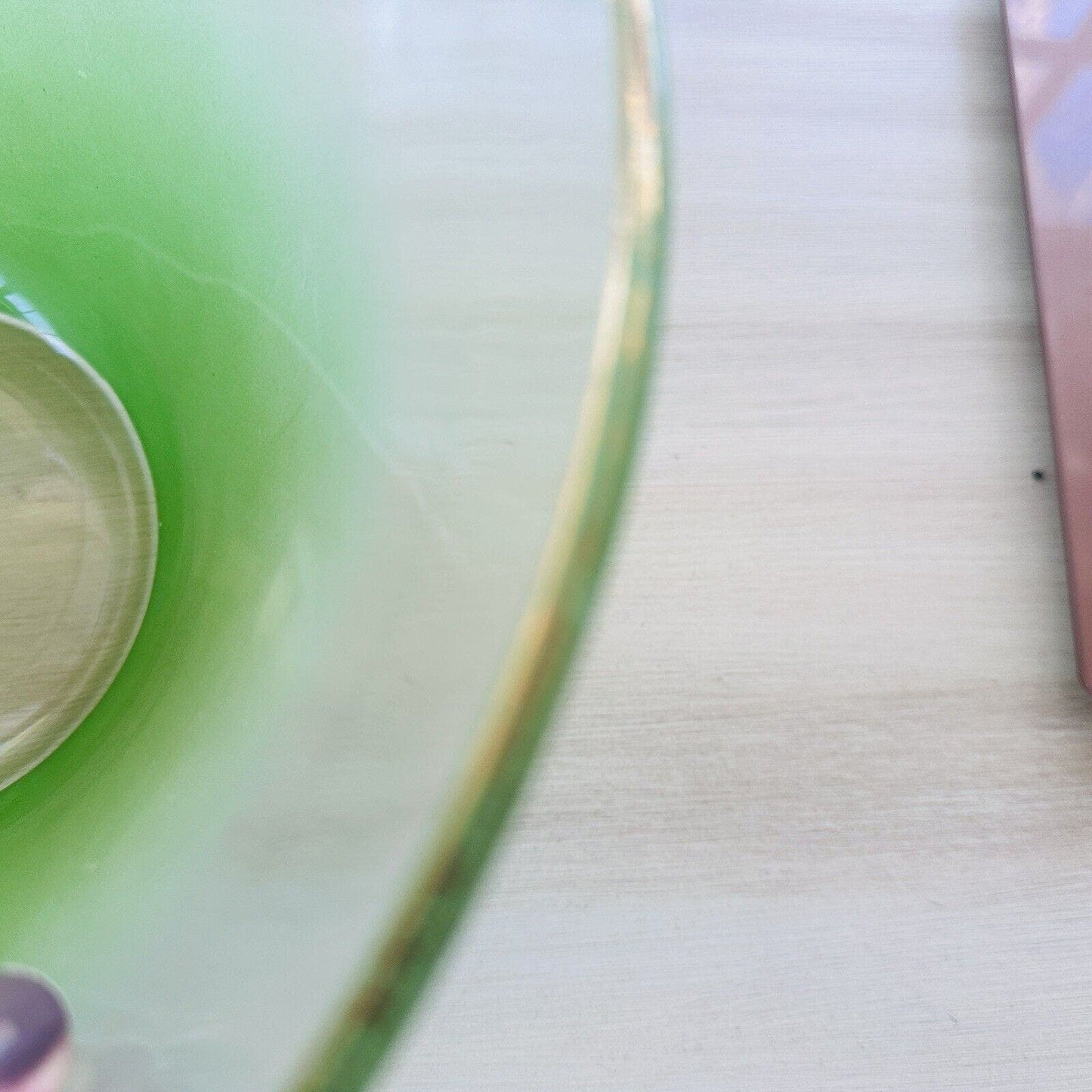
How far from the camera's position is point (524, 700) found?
147mm

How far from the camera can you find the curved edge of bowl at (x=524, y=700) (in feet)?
0.48

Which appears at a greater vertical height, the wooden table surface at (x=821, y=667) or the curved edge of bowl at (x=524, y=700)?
the curved edge of bowl at (x=524, y=700)

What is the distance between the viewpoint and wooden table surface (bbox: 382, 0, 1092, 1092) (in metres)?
0.35

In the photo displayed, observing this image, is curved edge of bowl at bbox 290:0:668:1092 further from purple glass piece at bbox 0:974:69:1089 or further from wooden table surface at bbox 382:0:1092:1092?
wooden table surface at bbox 382:0:1092:1092

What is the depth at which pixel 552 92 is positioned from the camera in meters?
0.19

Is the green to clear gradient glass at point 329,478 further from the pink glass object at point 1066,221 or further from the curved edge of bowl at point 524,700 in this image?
the pink glass object at point 1066,221

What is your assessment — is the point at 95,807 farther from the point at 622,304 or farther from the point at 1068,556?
the point at 1068,556

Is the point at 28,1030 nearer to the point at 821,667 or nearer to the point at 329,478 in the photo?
the point at 329,478

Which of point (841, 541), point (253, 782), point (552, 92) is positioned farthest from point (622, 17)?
point (841, 541)

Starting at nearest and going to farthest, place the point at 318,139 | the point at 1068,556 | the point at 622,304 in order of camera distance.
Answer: the point at 622,304
the point at 318,139
the point at 1068,556

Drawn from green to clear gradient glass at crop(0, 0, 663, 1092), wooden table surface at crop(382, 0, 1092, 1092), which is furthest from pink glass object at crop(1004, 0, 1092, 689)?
green to clear gradient glass at crop(0, 0, 663, 1092)

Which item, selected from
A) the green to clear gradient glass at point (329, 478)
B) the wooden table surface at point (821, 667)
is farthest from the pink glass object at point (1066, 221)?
the green to clear gradient glass at point (329, 478)

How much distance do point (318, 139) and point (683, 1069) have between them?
0.30 meters

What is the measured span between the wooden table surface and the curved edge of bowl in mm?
202
